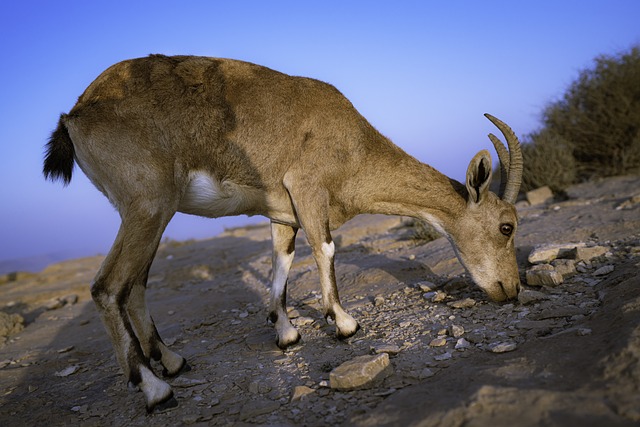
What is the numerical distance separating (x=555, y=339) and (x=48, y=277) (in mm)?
13567

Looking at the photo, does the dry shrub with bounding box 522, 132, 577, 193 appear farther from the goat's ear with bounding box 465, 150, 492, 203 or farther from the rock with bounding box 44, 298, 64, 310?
the rock with bounding box 44, 298, 64, 310

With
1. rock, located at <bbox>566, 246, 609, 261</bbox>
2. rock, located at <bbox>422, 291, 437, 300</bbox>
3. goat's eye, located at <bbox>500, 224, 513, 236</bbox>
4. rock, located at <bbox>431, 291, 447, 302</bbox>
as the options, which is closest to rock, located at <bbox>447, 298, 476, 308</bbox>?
rock, located at <bbox>431, 291, 447, 302</bbox>

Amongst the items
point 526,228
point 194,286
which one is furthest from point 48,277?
point 526,228

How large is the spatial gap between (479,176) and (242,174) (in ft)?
7.83

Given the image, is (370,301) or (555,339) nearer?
(555,339)

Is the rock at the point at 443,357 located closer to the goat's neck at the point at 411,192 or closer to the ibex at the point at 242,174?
the ibex at the point at 242,174

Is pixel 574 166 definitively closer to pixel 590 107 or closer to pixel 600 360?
pixel 590 107

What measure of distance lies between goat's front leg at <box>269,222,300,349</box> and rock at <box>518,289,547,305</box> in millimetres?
2184

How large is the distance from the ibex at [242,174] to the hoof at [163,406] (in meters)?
0.01

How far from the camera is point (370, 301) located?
5875 millimetres

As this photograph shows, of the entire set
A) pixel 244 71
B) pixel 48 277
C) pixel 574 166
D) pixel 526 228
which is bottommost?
pixel 48 277

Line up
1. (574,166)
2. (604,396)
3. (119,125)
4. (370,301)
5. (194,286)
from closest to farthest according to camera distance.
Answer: (604,396), (119,125), (370,301), (194,286), (574,166)

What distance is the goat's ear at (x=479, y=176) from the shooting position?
4969mm

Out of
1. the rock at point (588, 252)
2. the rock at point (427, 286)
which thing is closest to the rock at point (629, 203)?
the rock at point (588, 252)
